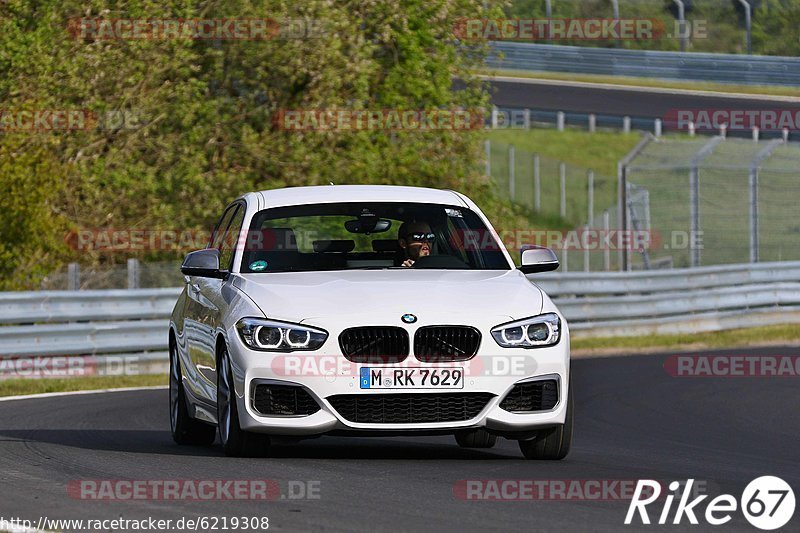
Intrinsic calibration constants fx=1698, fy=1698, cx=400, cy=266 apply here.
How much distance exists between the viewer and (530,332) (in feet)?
30.7

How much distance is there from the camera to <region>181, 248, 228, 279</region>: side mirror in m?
10.2

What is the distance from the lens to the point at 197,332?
10.7 m

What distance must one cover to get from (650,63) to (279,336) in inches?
1766

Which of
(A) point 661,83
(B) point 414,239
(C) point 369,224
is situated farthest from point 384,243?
(A) point 661,83

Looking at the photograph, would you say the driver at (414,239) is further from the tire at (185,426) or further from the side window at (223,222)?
the tire at (185,426)

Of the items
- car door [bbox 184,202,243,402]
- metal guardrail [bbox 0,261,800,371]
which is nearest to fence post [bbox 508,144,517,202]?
metal guardrail [bbox 0,261,800,371]

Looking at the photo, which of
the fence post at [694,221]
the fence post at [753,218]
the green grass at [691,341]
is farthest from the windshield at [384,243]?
the fence post at [753,218]

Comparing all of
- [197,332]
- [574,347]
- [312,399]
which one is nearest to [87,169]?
[574,347]

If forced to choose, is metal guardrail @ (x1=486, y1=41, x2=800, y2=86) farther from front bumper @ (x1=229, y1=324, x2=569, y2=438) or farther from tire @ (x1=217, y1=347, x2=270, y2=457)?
front bumper @ (x1=229, y1=324, x2=569, y2=438)

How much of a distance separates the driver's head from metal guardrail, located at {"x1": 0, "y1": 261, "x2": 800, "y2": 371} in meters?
9.89

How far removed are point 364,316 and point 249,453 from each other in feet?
3.59

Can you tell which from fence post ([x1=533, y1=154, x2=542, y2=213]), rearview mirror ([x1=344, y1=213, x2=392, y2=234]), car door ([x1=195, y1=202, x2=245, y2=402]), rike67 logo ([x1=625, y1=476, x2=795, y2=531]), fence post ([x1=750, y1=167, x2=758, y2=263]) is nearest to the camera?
rike67 logo ([x1=625, y1=476, x2=795, y2=531])

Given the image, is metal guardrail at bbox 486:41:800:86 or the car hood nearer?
the car hood

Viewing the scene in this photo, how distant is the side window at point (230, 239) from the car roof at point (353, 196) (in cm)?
22
